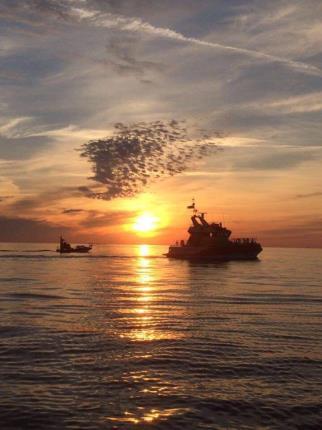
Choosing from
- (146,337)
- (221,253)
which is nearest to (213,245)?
(221,253)

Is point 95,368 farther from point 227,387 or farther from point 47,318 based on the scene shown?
point 47,318

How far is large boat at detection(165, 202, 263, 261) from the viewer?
112 m

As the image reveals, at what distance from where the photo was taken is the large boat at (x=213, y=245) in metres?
112

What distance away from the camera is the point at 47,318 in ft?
90.7

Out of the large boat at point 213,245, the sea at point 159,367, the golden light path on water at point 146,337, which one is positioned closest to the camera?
the golden light path on water at point 146,337

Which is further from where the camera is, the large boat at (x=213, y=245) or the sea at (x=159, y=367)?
the large boat at (x=213, y=245)

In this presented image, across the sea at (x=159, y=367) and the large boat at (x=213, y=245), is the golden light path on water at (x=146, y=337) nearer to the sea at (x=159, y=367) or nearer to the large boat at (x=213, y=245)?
the sea at (x=159, y=367)

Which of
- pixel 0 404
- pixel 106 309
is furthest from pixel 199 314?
pixel 0 404

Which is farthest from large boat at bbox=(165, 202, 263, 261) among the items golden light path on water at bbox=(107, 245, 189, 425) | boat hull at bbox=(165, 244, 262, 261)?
golden light path on water at bbox=(107, 245, 189, 425)

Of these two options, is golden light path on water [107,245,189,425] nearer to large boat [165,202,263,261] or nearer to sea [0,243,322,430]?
sea [0,243,322,430]

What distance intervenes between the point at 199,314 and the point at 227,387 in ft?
52.2

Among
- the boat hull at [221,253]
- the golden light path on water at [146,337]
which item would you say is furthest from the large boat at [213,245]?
the golden light path on water at [146,337]

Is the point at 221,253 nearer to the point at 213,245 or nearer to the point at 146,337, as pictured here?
the point at 213,245

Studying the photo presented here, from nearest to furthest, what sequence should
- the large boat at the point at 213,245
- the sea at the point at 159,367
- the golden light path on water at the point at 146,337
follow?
the golden light path on water at the point at 146,337 → the sea at the point at 159,367 → the large boat at the point at 213,245
